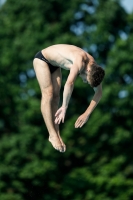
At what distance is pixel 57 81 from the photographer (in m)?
12.7

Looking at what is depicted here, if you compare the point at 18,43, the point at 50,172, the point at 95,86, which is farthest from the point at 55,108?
the point at 18,43

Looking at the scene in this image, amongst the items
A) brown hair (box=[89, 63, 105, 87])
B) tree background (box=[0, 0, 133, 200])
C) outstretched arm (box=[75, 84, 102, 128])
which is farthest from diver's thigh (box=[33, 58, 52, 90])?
tree background (box=[0, 0, 133, 200])

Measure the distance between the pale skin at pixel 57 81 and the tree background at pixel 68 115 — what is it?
14135 mm

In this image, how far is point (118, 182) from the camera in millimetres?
27500

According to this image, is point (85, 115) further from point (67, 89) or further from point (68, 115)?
point (68, 115)

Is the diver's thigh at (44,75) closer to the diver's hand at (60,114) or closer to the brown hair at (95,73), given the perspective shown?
the diver's hand at (60,114)

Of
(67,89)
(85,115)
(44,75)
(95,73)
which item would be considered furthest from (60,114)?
(44,75)

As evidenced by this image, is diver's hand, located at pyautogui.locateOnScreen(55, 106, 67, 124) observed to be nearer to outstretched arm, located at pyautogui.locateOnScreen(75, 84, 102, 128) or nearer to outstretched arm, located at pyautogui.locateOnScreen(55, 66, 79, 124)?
outstretched arm, located at pyautogui.locateOnScreen(55, 66, 79, 124)

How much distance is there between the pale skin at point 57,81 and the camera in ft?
38.7

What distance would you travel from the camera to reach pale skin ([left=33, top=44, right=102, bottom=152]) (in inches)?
464

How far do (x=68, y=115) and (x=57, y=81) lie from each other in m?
16.4

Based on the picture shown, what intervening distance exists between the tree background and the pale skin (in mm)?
14135

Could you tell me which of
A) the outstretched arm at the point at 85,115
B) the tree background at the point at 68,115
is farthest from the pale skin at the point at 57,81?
the tree background at the point at 68,115

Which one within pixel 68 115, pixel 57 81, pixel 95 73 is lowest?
pixel 95 73
